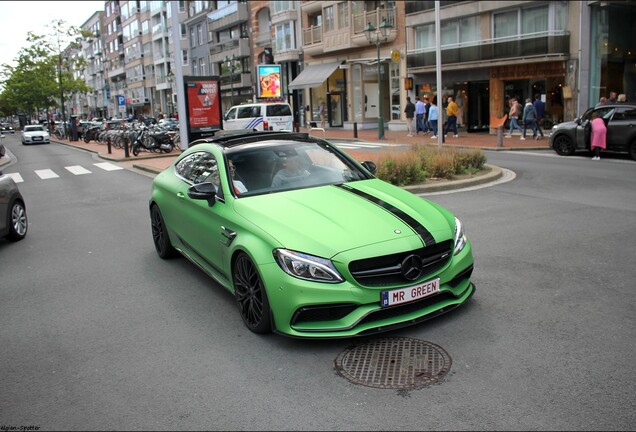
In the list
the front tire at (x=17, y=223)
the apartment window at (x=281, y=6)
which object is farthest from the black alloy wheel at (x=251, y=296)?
the apartment window at (x=281, y=6)

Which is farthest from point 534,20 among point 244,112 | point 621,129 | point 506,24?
point 244,112

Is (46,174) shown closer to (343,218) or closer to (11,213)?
(11,213)

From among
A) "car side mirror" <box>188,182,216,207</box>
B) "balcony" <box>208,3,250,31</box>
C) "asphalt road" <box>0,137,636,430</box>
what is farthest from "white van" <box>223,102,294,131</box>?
"balcony" <box>208,3,250,31</box>

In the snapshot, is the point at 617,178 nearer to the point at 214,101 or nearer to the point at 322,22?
the point at 214,101

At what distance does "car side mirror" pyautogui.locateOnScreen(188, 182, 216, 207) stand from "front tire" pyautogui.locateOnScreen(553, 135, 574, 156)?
1591 centimetres

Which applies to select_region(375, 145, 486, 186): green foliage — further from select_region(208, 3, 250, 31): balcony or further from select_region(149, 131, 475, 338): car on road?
select_region(208, 3, 250, 31): balcony

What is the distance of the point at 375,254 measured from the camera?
4.48 m

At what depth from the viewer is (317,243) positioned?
14.9 ft

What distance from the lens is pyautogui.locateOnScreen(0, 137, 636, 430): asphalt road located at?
3.64 metres

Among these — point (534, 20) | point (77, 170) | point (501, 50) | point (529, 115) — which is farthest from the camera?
point (501, 50)

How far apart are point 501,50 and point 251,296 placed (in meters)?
27.5

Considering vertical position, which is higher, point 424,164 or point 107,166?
point 424,164

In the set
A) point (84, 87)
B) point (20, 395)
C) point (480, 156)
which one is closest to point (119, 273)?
point (20, 395)

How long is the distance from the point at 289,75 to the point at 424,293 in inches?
1795
